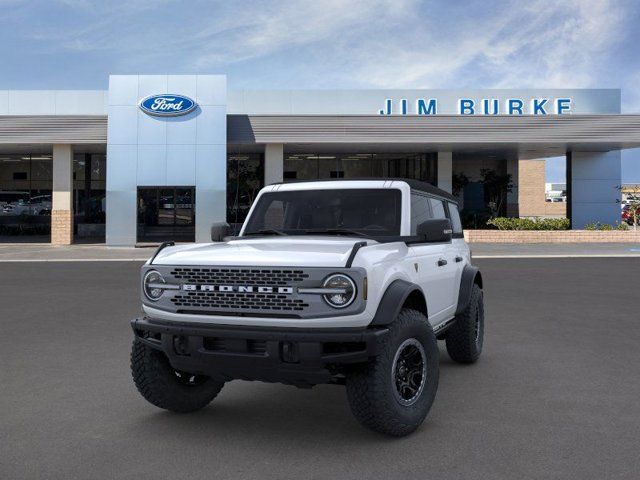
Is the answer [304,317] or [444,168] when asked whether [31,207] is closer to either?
[444,168]

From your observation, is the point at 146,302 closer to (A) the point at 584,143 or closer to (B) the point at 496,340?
(B) the point at 496,340

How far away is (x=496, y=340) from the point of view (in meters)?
8.40

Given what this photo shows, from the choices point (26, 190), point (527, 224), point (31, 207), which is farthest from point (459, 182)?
point (26, 190)

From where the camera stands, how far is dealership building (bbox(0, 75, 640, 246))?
88.4 feet

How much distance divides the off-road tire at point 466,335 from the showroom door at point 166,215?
91.1ft

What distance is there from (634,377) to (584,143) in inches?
980

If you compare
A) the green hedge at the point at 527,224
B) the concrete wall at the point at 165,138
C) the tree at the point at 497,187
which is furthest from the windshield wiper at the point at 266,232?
the tree at the point at 497,187

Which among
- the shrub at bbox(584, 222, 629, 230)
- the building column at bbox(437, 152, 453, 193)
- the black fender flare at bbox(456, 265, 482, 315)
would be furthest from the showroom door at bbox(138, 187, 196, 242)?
the black fender flare at bbox(456, 265, 482, 315)

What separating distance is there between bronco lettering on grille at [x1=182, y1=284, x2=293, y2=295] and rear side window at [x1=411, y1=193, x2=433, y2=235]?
A: 171 centimetres

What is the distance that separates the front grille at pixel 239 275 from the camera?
434 cm

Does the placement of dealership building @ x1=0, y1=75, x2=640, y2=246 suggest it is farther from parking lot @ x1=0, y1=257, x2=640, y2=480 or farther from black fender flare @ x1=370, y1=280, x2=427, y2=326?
black fender flare @ x1=370, y1=280, x2=427, y2=326

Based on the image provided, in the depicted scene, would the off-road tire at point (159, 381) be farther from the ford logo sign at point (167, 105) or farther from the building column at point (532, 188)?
the building column at point (532, 188)

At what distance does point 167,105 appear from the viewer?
26625 mm

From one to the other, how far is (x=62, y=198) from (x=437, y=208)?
25.4m
